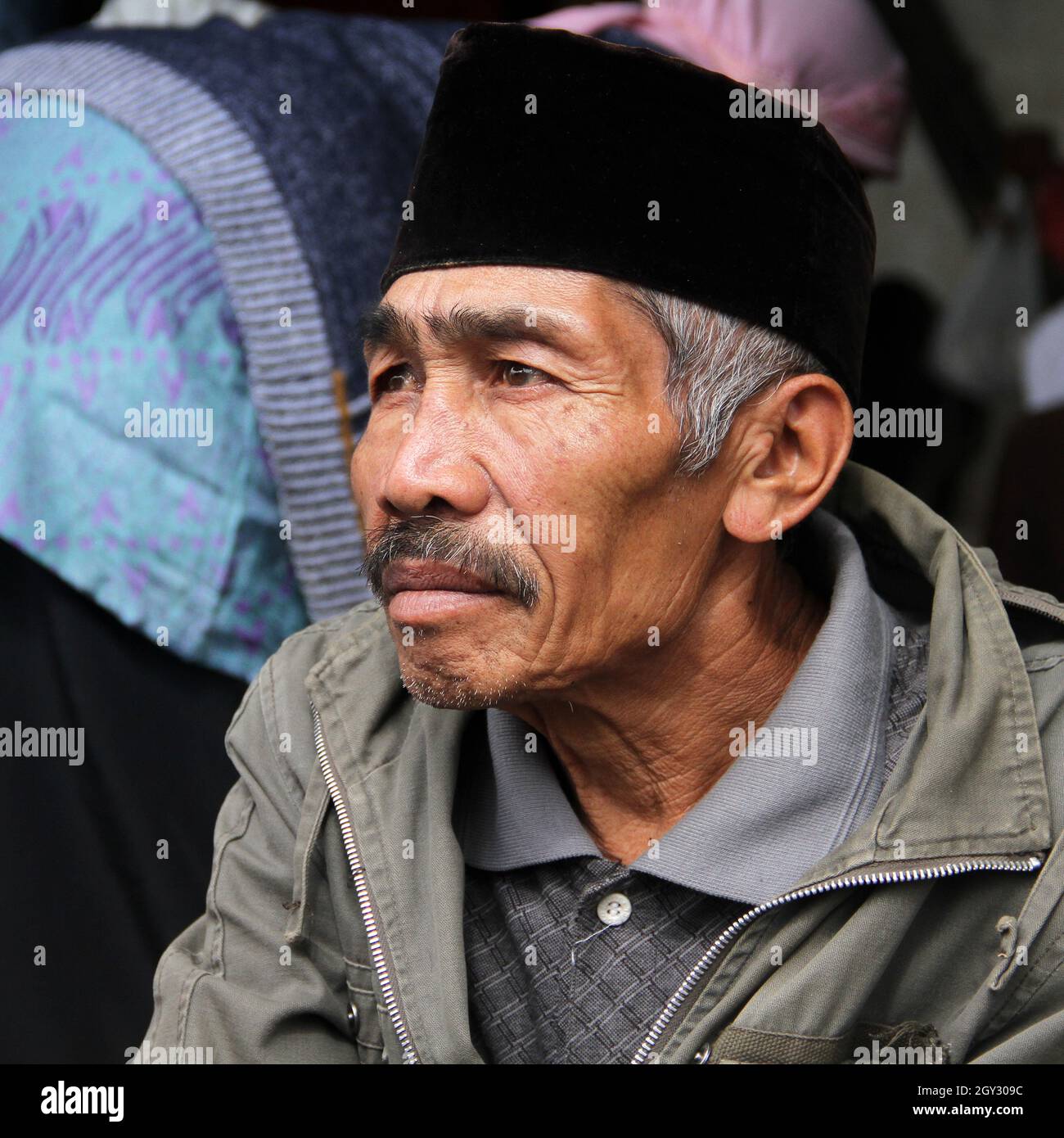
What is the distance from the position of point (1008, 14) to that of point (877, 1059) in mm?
3498

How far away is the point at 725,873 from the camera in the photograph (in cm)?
176

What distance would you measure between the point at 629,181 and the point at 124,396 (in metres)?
0.98

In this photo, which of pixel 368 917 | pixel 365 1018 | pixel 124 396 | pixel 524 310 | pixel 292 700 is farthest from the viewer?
pixel 124 396

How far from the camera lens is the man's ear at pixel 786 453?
1854 millimetres

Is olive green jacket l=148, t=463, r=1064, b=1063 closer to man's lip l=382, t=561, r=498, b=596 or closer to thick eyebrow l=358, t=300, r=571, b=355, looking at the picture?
man's lip l=382, t=561, r=498, b=596

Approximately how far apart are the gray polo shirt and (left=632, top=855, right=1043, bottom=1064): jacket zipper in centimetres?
6

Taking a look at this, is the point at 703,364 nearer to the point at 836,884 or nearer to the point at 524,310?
the point at 524,310

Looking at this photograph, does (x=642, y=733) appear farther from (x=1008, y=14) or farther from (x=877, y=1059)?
(x=1008, y=14)

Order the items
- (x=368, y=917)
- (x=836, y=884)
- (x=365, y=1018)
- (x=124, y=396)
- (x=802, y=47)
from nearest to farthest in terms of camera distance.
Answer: (x=836, y=884)
(x=368, y=917)
(x=365, y=1018)
(x=124, y=396)
(x=802, y=47)

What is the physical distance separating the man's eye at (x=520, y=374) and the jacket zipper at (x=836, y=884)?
0.69 m

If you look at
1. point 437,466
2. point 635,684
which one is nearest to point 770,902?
point 635,684

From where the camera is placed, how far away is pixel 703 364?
1793 mm

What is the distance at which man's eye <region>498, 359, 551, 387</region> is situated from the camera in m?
1.75

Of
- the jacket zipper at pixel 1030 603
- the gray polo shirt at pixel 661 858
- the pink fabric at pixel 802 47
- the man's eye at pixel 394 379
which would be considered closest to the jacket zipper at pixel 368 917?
the gray polo shirt at pixel 661 858
